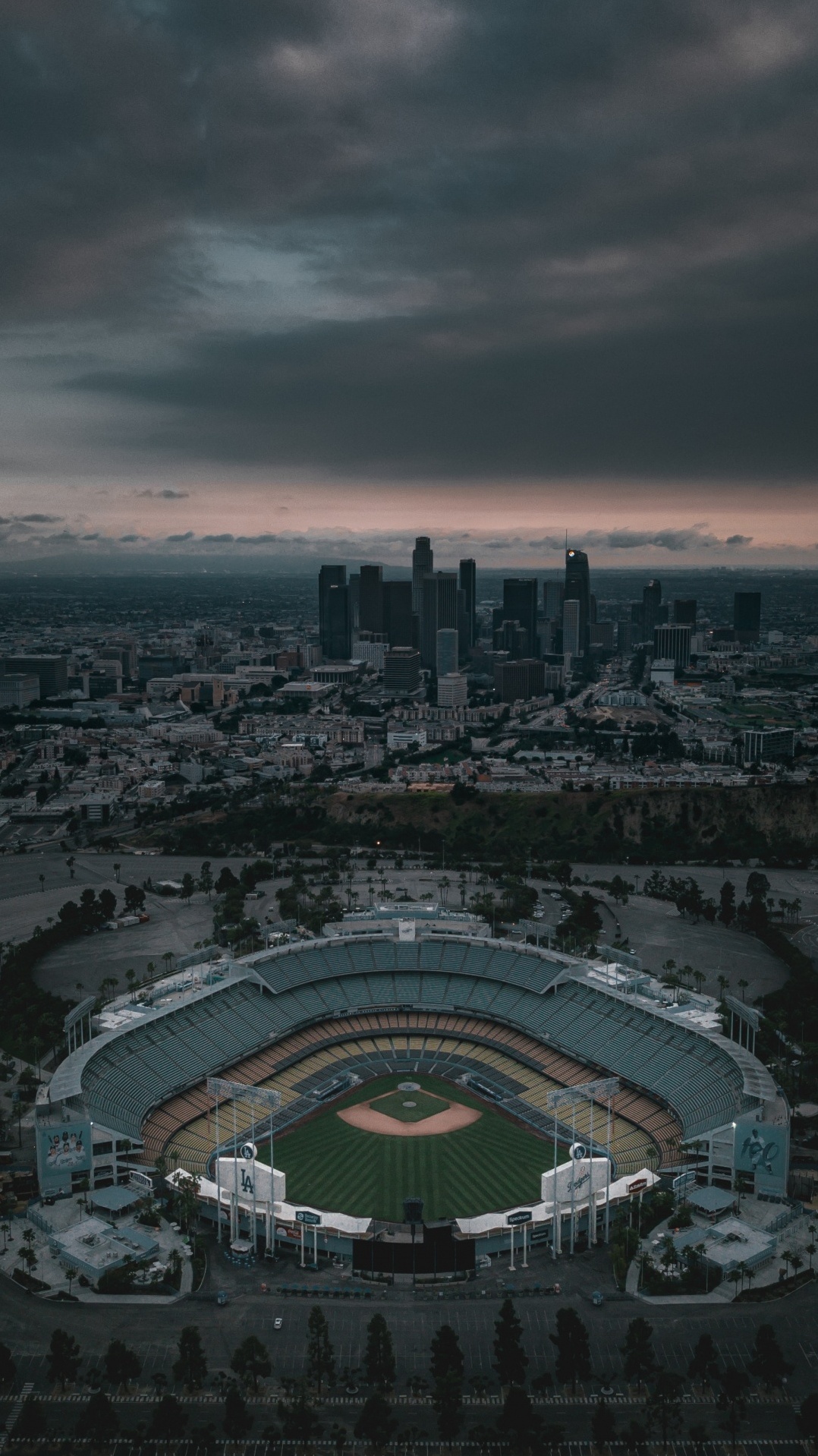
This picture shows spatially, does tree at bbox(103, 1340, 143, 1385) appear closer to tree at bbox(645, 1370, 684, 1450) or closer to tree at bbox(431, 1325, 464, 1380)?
tree at bbox(431, 1325, 464, 1380)

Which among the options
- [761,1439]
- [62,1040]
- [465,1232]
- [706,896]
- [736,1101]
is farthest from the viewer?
[706,896]

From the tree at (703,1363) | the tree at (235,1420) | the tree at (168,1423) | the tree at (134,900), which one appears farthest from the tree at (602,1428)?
the tree at (134,900)

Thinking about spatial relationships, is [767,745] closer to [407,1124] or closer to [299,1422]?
[407,1124]

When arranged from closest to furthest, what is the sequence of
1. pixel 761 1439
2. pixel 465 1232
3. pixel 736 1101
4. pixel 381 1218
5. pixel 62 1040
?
1. pixel 761 1439
2. pixel 465 1232
3. pixel 381 1218
4. pixel 736 1101
5. pixel 62 1040

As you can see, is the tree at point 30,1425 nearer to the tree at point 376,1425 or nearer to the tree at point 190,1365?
the tree at point 190,1365

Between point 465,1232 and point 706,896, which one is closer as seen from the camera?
point 465,1232

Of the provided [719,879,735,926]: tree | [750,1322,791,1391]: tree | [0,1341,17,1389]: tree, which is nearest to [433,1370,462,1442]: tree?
[750,1322,791,1391]: tree

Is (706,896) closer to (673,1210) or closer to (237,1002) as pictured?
(237,1002)

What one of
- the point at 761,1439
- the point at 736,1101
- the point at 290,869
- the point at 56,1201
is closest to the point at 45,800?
the point at 290,869
